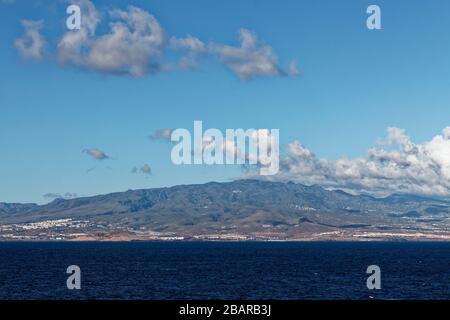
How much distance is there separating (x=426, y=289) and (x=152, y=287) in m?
64.9

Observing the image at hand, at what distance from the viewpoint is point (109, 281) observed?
188 m
